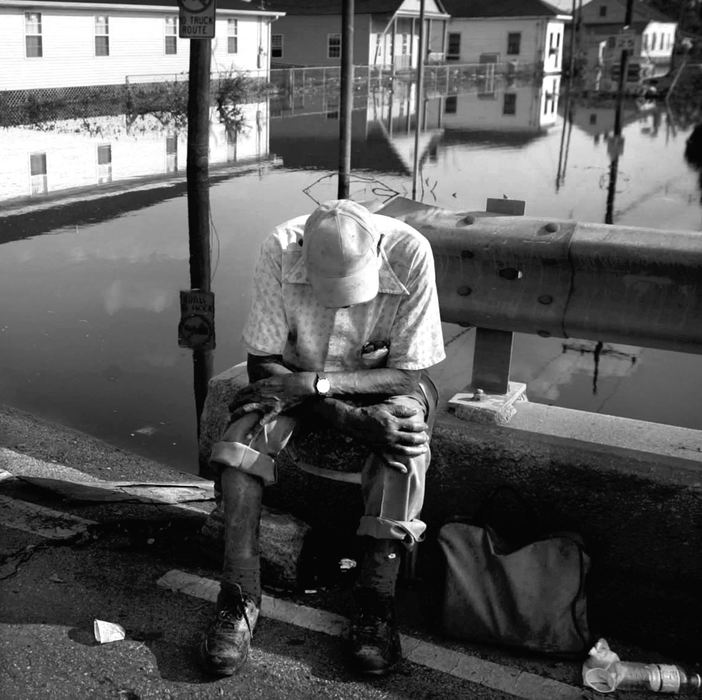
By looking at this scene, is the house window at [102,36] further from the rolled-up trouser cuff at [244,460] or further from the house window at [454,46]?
the house window at [454,46]

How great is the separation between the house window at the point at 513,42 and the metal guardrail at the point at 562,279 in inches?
2688

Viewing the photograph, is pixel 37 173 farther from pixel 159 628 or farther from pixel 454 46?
pixel 454 46

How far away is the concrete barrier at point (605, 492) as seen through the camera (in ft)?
11.7

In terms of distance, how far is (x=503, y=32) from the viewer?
Answer: 68.6 m

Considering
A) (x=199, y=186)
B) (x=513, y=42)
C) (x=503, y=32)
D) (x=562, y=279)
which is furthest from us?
(x=513, y=42)

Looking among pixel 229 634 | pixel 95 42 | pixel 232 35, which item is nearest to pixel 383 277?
pixel 229 634

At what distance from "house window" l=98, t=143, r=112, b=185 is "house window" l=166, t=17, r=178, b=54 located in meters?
11.6

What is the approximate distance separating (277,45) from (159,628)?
177ft

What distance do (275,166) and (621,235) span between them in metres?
16.4

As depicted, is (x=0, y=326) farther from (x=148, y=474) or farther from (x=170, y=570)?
(x=170, y=570)

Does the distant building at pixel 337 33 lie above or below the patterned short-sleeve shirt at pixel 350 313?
above

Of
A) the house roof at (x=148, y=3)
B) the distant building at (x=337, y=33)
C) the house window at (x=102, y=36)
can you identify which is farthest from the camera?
the distant building at (x=337, y=33)

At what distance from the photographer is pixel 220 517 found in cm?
401

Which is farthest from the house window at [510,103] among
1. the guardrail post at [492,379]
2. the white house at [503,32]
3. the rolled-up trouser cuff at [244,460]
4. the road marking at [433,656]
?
the rolled-up trouser cuff at [244,460]
